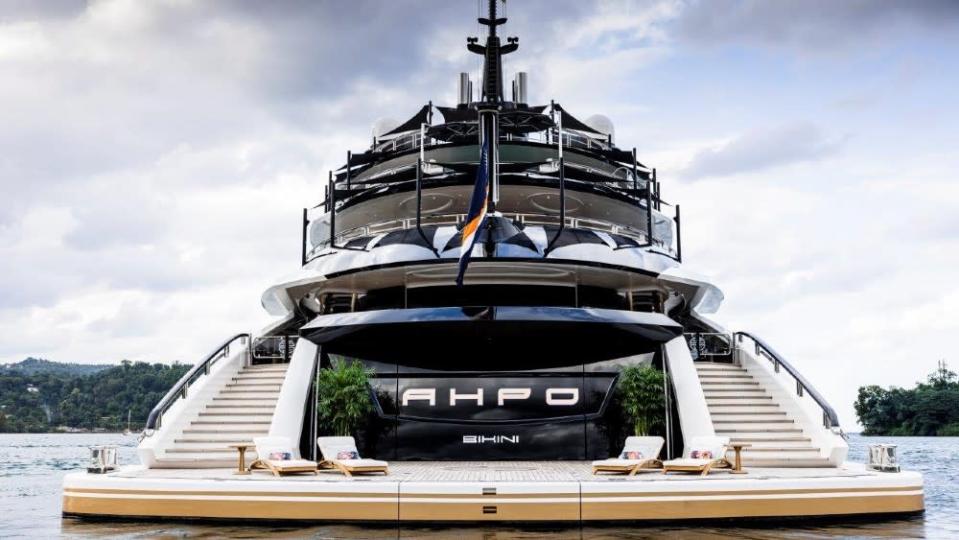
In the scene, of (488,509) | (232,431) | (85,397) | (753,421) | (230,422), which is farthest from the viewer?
(85,397)

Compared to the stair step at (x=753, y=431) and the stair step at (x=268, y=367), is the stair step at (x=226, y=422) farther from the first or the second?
the stair step at (x=753, y=431)

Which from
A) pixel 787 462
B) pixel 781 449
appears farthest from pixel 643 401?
pixel 787 462

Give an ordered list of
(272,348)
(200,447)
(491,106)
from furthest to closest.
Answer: (272,348)
(491,106)
(200,447)

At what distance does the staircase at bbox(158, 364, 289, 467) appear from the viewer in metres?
19.1

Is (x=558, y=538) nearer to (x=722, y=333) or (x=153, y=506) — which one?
(x=153, y=506)

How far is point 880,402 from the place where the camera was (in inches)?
3649

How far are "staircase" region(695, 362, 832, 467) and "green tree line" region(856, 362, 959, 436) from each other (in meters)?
72.6

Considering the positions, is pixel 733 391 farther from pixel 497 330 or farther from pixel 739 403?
pixel 497 330

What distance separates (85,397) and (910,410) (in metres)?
90.2

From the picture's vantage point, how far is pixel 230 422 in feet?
69.4

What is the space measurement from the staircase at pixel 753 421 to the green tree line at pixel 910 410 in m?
72.6

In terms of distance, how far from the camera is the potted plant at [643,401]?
66.9 ft

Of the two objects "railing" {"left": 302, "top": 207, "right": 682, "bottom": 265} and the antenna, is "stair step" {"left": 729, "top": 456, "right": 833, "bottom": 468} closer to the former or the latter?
"railing" {"left": 302, "top": 207, "right": 682, "bottom": 265}

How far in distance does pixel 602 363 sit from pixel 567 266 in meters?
2.50
